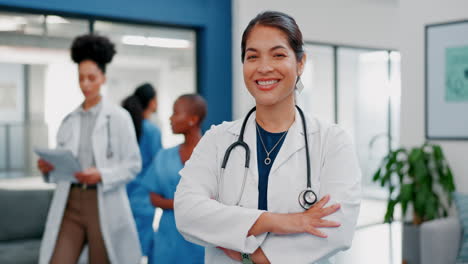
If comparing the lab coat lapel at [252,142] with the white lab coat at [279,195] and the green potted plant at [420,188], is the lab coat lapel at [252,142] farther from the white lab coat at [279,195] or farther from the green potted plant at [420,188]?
the green potted plant at [420,188]

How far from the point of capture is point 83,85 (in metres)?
2.84

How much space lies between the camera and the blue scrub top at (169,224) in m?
2.49

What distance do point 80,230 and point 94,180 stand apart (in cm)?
29

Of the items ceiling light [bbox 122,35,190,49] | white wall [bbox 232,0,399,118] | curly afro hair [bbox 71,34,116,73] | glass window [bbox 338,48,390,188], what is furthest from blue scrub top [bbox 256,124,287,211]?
glass window [bbox 338,48,390,188]

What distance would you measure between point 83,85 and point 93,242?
843 millimetres

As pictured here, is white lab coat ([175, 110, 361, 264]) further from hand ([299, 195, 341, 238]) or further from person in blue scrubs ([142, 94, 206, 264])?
person in blue scrubs ([142, 94, 206, 264])

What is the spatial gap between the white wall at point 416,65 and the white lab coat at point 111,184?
9.16 feet

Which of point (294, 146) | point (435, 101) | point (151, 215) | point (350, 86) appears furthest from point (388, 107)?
Result: point (294, 146)

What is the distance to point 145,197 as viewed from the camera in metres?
4.06

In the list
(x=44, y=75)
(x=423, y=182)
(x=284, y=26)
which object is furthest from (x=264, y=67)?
(x=44, y=75)

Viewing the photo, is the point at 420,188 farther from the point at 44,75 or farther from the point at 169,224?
the point at 44,75

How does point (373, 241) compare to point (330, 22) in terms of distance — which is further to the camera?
point (330, 22)

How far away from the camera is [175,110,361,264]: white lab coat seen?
1428mm

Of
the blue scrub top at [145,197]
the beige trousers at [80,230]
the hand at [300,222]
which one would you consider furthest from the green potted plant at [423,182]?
the hand at [300,222]
